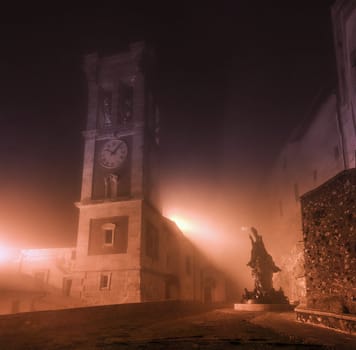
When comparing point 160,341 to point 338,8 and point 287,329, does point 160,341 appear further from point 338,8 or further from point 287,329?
point 338,8

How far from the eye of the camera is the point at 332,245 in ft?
36.1

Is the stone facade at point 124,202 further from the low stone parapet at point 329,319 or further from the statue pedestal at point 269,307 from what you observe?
the low stone parapet at point 329,319

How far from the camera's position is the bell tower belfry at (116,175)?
28.1m

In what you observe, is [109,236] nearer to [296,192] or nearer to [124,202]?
[124,202]

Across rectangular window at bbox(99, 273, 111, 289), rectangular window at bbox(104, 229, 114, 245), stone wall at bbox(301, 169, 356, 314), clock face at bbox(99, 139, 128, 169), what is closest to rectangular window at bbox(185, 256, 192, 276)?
rectangular window at bbox(104, 229, 114, 245)

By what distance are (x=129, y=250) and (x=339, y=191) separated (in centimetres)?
2060

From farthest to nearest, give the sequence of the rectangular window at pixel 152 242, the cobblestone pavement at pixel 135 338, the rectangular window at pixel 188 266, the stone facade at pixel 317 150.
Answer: the rectangular window at pixel 188 266 < the rectangular window at pixel 152 242 < the stone facade at pixel 317 150 < the cobblestone pavement at pixel 135 338

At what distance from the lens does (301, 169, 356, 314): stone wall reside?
33.0 feet

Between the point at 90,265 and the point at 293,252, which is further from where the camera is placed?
the point at 293,252

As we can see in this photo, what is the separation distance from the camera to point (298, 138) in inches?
1282

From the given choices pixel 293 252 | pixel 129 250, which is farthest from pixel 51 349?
pixel 293 252

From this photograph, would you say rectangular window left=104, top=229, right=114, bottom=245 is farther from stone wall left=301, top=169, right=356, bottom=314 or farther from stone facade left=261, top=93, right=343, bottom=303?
stone wall left=301, top=169, right=356, bottom=314

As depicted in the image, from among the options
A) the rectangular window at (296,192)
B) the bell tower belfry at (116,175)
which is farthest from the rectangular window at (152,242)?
the rectangular window at (296,192)

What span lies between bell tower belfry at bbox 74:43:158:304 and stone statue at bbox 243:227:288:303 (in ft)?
31.6
